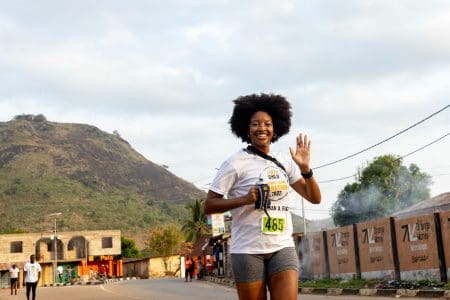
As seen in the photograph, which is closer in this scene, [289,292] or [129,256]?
[289,292]

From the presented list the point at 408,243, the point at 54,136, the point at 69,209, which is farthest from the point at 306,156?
the point at 54,136

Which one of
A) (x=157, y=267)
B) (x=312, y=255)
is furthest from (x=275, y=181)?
(x=157, y=267)

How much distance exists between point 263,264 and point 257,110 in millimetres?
1122

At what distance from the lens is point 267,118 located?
4.56m

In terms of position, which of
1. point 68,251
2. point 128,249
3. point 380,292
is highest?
point 128,249

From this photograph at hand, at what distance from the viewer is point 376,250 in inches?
819

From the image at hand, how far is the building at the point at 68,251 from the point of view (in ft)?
225

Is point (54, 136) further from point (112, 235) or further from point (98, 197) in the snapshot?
point (112, 235)

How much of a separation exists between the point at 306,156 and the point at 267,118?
39 centimetres

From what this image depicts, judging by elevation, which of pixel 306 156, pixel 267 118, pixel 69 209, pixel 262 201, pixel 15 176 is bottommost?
pixel 262 201

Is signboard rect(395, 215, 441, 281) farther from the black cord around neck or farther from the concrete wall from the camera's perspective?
the black cord around neck

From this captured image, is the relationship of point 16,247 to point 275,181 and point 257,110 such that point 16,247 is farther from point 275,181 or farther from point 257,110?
point 275,181

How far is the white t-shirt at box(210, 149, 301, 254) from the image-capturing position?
4160mm

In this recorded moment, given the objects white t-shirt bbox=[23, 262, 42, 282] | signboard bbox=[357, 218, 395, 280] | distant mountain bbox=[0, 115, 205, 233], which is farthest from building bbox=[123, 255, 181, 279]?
white t-shirt bbox=[23, 262, 42, 282]
